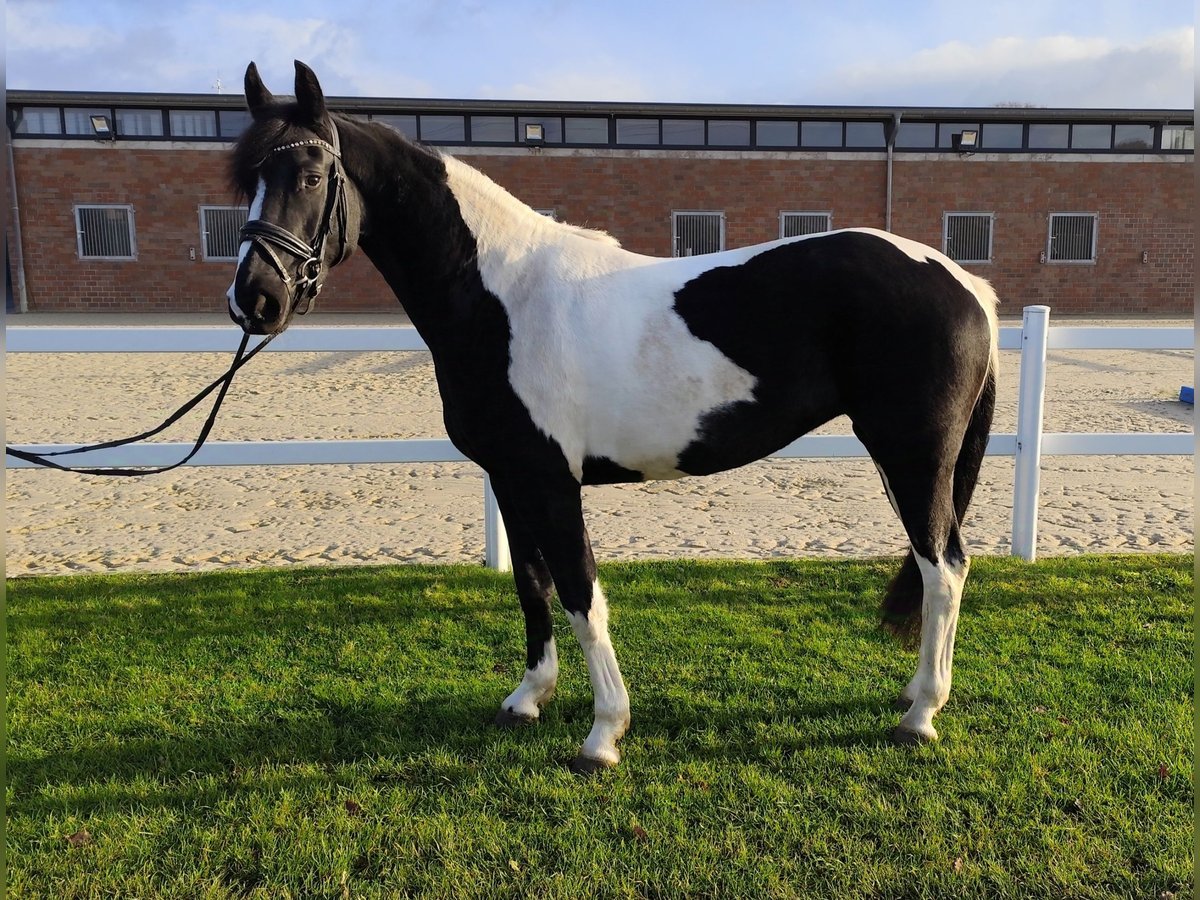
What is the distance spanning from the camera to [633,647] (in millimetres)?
3830

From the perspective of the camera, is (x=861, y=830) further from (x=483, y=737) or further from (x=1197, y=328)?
(x=1197, y=328)

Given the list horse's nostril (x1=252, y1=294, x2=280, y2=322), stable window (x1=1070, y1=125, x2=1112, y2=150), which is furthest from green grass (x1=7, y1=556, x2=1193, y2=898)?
stable window (x1=1070, y1=125, x2=1112, y2=150)

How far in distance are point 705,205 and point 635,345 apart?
67.2 ft

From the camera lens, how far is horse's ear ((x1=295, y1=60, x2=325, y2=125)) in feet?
8.21

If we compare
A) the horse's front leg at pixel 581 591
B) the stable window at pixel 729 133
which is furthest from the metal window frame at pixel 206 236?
the horse's front leg at pixel 581 591

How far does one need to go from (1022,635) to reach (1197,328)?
8.22 feet

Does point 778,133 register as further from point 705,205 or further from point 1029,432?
A: point 1029,432

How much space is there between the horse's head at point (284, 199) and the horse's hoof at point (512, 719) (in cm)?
170

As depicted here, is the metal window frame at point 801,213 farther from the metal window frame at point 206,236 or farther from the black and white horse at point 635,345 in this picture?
the black and white horse at point 635,345

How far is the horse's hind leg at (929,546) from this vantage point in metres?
2.86

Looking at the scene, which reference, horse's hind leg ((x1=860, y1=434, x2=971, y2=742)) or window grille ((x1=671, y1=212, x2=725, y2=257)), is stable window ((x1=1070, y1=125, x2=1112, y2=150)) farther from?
horse's hind leg ((x1=860, y1=434, x2=971, y2=742))

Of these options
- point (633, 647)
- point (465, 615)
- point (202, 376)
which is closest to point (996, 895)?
point (633, 647)

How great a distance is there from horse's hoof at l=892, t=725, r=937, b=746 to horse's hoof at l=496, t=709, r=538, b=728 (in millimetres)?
1391

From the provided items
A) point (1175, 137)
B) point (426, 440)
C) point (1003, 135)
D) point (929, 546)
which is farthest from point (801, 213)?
point (929, 546)
